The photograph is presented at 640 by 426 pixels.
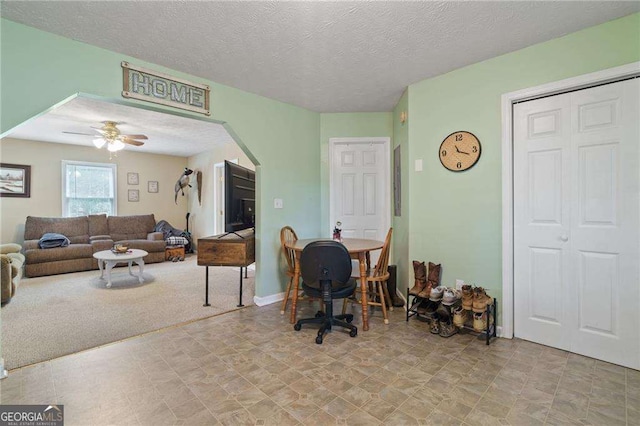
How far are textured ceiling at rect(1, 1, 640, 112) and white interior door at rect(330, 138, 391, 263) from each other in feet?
4.01

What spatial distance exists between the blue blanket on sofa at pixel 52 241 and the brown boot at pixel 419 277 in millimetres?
5861

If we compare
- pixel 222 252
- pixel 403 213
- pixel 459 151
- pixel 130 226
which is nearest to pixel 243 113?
pixel 222 252

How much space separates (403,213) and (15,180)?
6.95 m

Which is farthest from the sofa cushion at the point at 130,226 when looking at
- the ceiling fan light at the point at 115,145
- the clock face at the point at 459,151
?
the clock face at the point at 459,151

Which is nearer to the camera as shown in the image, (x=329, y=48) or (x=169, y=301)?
(x=329, y=48)

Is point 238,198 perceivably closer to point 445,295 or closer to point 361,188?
point 361,188

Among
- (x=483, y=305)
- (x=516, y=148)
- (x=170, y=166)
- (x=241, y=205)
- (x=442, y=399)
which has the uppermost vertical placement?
(x=170, y=166)

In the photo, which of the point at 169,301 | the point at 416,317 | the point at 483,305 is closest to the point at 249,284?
the point at 169,301

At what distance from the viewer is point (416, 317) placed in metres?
2.96

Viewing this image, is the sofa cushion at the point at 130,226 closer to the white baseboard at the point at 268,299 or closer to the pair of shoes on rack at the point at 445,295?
the white baseboard at the point at 268,299

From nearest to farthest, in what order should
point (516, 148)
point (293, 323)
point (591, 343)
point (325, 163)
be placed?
1. point (591, 343)
2. point (516, 148)
3. point (293, 323)
4. point (325, 163)

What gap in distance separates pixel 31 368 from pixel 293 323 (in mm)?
1945

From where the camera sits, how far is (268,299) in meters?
3.46

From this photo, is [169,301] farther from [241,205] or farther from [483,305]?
[483,305]
